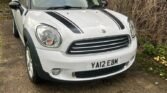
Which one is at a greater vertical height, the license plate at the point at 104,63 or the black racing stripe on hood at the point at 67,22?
the black racing stripe on hood at the point at 67,22

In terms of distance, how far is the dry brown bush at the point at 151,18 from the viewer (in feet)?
20.2

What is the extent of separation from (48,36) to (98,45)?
69 centimetres

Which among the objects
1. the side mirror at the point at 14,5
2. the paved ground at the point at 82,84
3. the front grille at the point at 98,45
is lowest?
the paved ground at the point at 82,84

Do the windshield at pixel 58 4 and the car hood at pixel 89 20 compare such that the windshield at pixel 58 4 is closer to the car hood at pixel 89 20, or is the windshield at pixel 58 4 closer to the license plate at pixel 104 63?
the car hood at pixel 89 20

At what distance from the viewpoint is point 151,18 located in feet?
20.4

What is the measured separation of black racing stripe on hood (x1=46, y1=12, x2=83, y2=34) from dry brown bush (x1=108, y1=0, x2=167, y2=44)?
8.50 ft

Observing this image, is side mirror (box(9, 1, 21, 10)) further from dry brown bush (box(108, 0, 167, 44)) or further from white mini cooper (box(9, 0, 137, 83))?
dry brown bush (box(108, 0, 167, 44))

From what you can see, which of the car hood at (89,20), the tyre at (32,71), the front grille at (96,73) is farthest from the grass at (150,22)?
the tyre at (32,71)

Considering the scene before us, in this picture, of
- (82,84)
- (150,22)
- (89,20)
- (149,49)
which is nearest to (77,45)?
(89,20)

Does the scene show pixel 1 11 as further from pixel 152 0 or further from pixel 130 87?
pixel 130 87

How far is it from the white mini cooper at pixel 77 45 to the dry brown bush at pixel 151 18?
1.92 m

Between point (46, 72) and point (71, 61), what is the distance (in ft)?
1.28

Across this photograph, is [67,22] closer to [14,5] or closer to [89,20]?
[89,20]

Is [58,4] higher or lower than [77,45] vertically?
higher
